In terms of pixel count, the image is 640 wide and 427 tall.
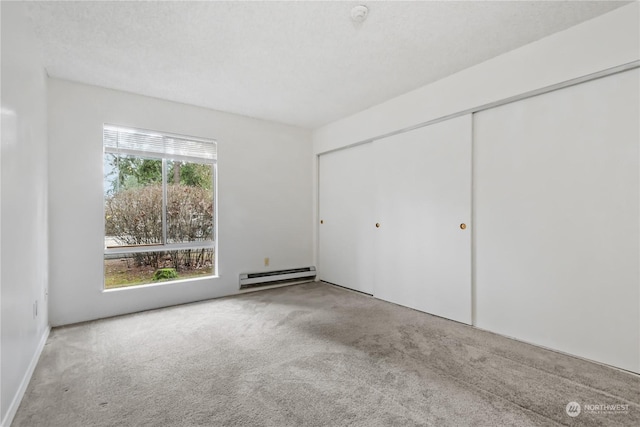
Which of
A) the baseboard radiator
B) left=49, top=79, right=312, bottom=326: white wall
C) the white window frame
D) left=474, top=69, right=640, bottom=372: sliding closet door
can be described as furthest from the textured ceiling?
the baseboard radiator

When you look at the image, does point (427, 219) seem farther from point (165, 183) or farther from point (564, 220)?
point (165, 183)

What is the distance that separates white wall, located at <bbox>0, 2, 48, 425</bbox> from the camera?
1.71 m

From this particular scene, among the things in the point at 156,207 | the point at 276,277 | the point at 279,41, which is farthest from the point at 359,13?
the point at 276,277

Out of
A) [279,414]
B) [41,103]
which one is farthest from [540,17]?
[41,103]

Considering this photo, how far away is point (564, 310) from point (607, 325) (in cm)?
27

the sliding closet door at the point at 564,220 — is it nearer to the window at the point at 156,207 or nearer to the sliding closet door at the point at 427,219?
the sliding closet door at the point at 427,219

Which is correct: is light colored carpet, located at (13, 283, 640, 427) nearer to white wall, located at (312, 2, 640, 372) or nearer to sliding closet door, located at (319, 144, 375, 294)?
white wall, located at (312, 2, 640, 372)

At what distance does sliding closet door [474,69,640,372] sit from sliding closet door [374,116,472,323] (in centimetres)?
17

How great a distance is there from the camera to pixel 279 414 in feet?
5.82

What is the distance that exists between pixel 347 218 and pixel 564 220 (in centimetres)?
280

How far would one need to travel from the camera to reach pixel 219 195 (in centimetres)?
435

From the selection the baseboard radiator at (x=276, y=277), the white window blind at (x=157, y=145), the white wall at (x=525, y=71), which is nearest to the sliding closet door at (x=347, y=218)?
the baseboard radiator at (x=276, y=277)

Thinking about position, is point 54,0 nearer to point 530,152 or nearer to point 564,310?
point 530,152

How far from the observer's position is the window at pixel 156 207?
371cm
